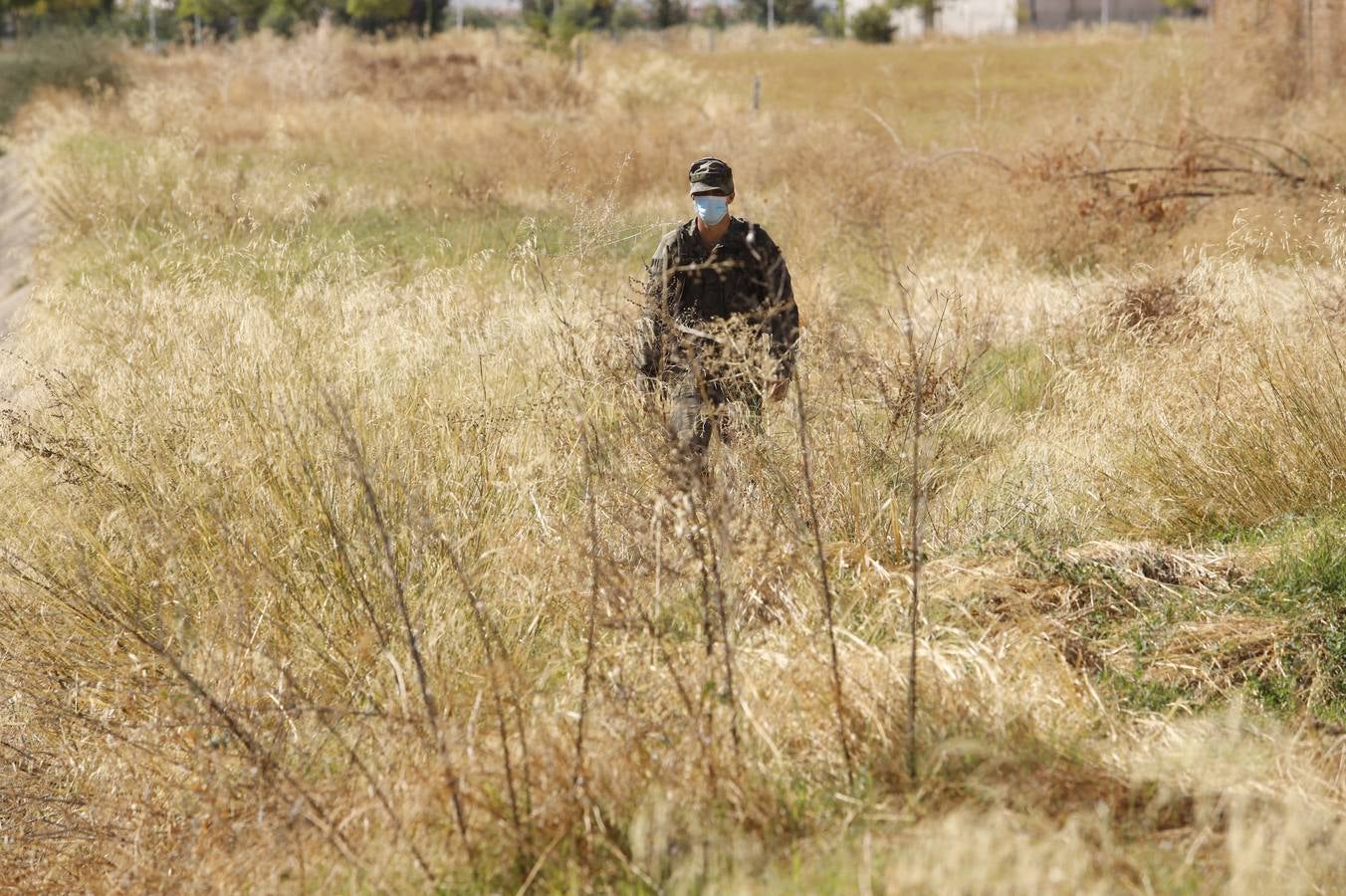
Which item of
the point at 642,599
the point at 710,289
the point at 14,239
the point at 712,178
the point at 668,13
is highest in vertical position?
the point at 668,13

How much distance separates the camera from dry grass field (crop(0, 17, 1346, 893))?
112 inches

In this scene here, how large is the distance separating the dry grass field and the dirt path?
107 inches

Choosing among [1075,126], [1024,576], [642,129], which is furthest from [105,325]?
[642,129]

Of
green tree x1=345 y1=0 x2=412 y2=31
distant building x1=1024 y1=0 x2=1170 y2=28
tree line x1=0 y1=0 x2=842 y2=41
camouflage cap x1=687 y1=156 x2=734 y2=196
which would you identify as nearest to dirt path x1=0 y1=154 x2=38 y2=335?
camouflage cap x1=687 y1=156 x2=734 y2=196

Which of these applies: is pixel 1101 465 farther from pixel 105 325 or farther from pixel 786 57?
pixel 786 57

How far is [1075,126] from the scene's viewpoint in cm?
1274

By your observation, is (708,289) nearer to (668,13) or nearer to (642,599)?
(642,599)

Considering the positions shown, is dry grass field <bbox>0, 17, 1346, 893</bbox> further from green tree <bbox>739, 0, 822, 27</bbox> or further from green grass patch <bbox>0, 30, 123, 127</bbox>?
green tree <bbox>739, 0, 822, 27</bbox>

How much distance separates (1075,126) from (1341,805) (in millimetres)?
10818

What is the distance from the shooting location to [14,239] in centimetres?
1391

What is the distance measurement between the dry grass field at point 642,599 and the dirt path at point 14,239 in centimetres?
271

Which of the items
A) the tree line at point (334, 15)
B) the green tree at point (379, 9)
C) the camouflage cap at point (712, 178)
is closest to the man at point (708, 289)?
the camouflage cap at point (712, 178)

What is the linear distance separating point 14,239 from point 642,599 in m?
12.5

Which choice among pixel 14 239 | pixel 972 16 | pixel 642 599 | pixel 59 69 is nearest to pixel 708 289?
pixel 642 599
